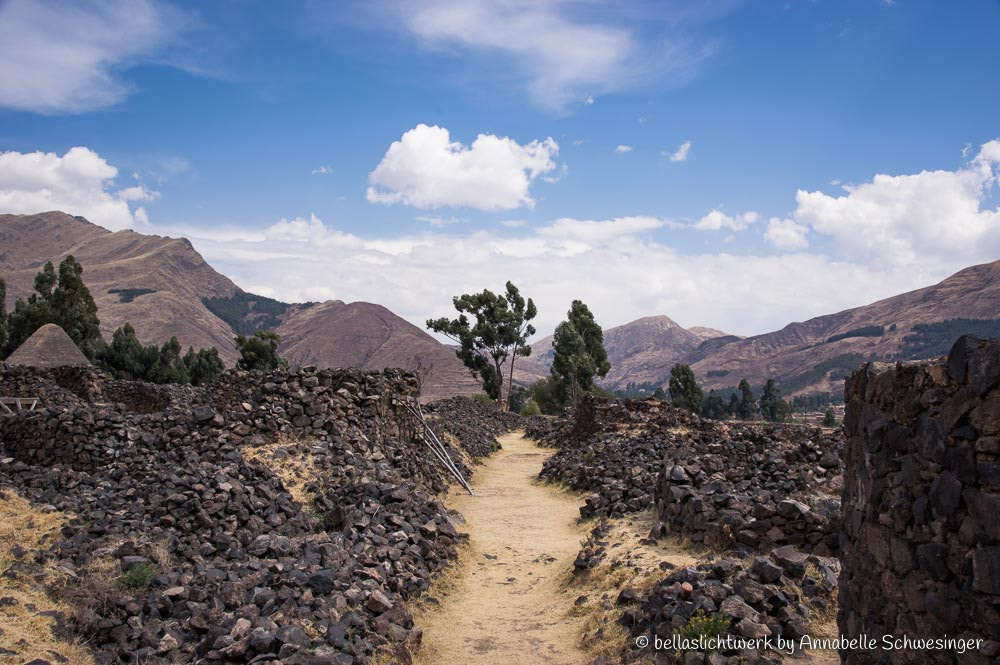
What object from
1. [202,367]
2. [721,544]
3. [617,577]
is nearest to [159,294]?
[202,367]

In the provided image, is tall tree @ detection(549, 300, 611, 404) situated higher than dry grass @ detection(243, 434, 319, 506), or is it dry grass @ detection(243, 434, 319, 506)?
tall tree @ detection(549, 300, 611, 404)

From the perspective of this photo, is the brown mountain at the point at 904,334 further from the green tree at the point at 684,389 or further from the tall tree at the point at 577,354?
the tall tree at the point at 577,354

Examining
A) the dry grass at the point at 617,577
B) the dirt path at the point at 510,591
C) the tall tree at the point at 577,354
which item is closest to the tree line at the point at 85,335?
the tall tree at the point at 577,354

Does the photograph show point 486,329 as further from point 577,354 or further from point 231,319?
point 231,319

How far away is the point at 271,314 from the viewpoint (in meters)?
186

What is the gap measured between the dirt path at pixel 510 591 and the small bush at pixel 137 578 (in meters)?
3.34

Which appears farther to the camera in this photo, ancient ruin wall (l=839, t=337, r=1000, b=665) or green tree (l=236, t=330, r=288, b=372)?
green tree (l=236, t=330, r=288, b=372)

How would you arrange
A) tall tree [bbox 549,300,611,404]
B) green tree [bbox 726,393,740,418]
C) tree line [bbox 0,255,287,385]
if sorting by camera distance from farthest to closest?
green tree [bbox 726,393,740,418], tall tree [bbox 549,300,611,404], tree line [bbox 0,255,287,385]

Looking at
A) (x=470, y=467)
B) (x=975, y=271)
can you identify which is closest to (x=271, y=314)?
(x=470, y=467)

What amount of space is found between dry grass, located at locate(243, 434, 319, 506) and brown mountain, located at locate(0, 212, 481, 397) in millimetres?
91636

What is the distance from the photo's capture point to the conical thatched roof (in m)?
28.0

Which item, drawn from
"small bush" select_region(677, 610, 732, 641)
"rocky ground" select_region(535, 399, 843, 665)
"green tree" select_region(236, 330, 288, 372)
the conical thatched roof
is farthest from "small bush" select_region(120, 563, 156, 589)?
"green tree" select_region(236, 330, 288, 372)

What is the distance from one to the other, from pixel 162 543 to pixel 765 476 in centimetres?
1081

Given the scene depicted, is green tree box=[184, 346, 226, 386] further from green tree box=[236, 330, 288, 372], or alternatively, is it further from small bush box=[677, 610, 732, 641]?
small bush box=[677, 610, 732, 641]
